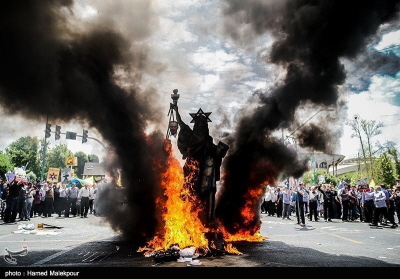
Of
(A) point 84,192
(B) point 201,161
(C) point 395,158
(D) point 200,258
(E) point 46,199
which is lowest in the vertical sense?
(D) point 200,258

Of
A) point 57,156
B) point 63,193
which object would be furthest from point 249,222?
point 57,156

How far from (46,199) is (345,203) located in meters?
19.6

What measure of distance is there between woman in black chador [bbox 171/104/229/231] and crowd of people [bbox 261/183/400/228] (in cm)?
870

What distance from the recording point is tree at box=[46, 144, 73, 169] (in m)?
93.0

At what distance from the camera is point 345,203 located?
17.7m

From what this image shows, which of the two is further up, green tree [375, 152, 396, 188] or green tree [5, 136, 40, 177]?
green tree [5, 136, 40, 177]

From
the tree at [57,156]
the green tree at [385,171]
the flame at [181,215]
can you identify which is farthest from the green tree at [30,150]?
the green tree at [385,171]

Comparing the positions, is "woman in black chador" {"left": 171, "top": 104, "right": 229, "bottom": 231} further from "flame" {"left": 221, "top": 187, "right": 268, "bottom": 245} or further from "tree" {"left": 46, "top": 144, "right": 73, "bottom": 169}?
"tree" {"left": 46, "top": 144, "right": 73, "bottom": 169}

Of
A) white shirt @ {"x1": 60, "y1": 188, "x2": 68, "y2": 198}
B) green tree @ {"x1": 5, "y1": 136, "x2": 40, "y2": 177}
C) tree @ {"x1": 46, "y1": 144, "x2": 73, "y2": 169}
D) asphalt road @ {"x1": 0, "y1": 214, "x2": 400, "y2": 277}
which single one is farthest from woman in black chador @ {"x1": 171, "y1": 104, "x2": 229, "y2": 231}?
tree @ {"x1": 46, "y1": 144, "x2": 73, "y2": 169}

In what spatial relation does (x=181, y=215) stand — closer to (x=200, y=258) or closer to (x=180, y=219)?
(x=180, y=219)

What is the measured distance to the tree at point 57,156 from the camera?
9300 centimetres

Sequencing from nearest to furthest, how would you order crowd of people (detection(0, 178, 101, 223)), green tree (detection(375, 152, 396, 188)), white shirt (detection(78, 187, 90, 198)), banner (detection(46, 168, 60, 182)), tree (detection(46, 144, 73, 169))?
crowd of people (detection(0, 178, 101, 223)) < white shirt (detection(78, 187, 90, 198)) < banner (detection(46, 168, 60, 182)) < green tree (detection(375, 152, 396, 188)) < tree (detection(46, 144, 73, 169))

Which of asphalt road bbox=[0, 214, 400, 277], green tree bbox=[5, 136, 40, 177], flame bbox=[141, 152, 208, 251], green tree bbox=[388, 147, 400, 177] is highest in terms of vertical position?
green tree bbox=[5, 136, 40, 177]

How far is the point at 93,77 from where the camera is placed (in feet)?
28.3
